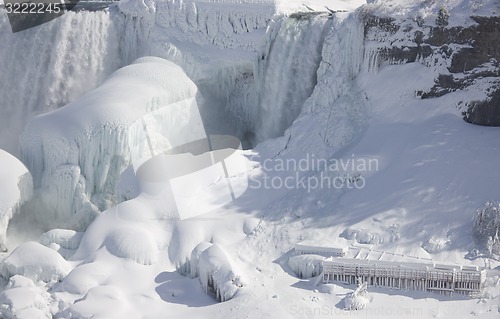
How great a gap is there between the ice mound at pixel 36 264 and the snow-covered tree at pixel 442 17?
25.8ft

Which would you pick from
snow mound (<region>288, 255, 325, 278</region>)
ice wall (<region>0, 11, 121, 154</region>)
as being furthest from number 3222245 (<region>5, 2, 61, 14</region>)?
snow mound (<region>288, 255, 325, 278</region>)

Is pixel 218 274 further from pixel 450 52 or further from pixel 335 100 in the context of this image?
pixel 450 52

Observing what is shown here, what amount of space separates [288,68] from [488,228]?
5.52 metres

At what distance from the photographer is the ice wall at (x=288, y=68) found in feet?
66.7

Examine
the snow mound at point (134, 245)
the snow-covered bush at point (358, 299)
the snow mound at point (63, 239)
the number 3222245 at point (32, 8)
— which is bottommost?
the snow-covered bush at point (358, 299)

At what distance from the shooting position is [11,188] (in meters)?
18.9

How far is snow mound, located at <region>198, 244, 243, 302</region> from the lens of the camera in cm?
1628

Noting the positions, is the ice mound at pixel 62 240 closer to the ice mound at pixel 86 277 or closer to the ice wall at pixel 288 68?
the ice mound at pixel 86 277

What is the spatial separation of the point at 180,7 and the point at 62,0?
9.93 feet

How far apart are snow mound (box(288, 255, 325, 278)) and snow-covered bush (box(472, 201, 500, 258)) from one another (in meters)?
2.54

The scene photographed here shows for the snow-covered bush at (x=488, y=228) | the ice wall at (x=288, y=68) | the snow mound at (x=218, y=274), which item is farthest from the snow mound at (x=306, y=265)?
the ice wall at (x=288, y=68)

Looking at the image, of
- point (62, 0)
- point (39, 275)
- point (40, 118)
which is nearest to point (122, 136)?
point (40, 118)

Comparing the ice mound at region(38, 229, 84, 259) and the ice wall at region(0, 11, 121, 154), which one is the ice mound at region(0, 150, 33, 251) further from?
the ice wall at region(0, 11, 121, 154)

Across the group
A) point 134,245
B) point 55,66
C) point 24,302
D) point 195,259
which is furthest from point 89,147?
point 24,302
